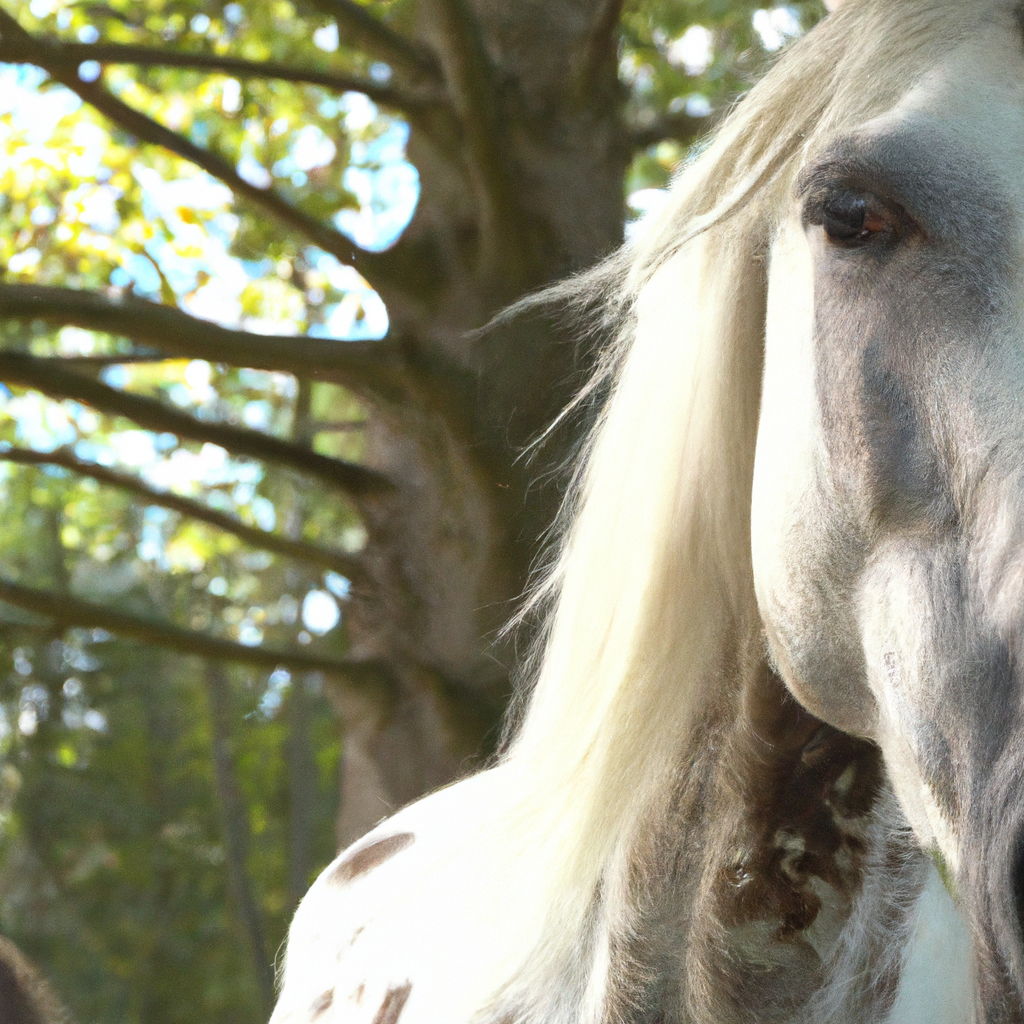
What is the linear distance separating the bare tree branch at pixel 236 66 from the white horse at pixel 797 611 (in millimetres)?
1442

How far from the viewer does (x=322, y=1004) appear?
1629mm

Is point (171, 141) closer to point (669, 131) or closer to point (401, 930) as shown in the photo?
point (669, 131)

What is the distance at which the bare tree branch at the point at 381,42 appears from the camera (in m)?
2.47

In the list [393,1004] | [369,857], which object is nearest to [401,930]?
[393,1004]

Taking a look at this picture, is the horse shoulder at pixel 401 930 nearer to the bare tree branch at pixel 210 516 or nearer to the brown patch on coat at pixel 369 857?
the brown patch on coat at pixel 369 857

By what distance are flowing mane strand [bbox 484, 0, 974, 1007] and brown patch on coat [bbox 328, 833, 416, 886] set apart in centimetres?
53

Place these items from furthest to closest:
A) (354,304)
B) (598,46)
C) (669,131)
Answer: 1. (354,304)
2. (669,131)
3. (598,46)

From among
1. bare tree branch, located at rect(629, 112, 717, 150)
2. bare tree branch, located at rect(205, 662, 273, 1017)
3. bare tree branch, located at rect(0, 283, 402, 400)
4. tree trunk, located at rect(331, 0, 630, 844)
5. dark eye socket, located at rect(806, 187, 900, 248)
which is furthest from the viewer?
bare tree branch, located at rect(205, 662, 273, 1017)

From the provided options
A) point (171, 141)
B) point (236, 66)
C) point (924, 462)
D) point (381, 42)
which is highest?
point (381, 42)

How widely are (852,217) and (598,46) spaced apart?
1.69 m

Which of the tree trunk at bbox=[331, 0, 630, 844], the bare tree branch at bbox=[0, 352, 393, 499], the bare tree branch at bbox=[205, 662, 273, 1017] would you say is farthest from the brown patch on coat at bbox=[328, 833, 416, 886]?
the bare tree branch at bbox=[205, 662, 273, 1017]

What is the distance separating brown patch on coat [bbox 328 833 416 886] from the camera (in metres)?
1.81

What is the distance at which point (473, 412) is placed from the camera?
2354 mm

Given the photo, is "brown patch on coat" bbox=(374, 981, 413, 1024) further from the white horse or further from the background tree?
the background tree
